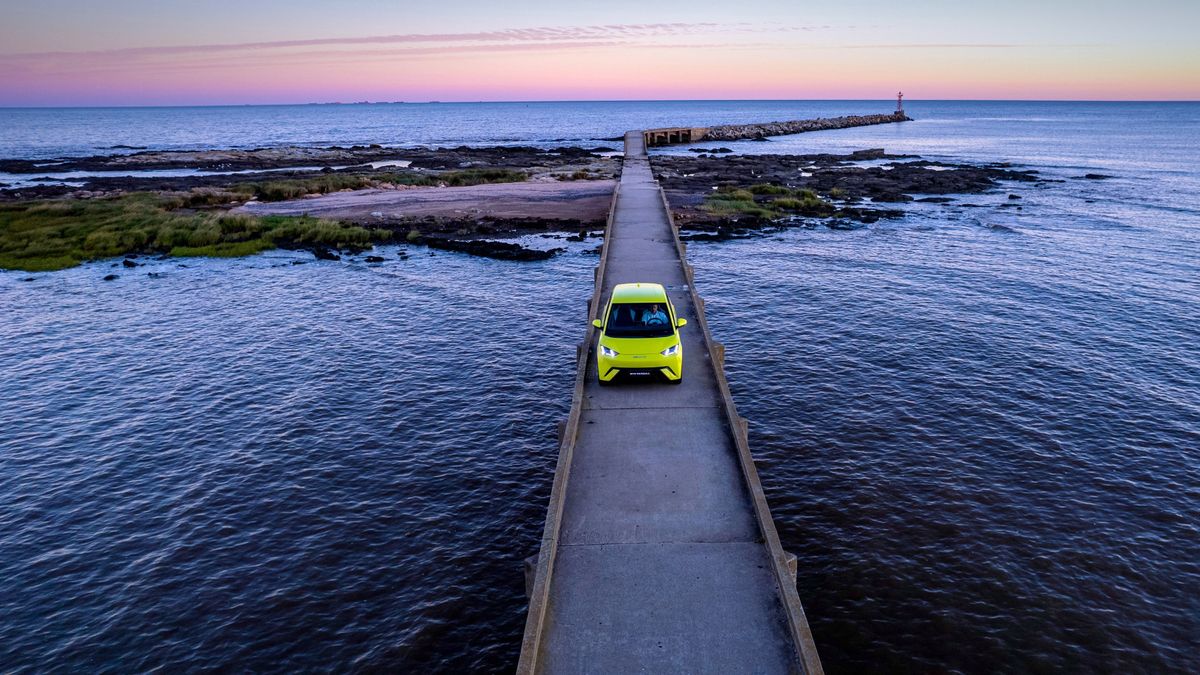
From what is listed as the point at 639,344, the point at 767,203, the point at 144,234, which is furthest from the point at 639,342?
the point at 767,203

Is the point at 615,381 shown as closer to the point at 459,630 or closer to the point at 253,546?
the point at 459,630

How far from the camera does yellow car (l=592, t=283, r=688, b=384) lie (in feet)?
59.1

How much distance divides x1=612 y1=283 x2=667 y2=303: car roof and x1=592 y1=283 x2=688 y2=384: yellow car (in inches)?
1.1

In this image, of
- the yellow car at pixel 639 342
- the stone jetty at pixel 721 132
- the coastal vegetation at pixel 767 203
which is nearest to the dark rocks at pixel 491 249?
the coastal vegetation at pixel 767 203

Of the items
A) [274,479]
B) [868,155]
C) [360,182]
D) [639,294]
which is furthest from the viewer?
[868,155]

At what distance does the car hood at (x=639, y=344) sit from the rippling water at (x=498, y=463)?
4.05 meters

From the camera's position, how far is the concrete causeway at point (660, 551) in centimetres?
983

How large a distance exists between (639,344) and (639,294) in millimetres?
1996

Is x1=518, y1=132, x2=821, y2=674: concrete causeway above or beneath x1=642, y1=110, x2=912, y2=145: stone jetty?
beneath

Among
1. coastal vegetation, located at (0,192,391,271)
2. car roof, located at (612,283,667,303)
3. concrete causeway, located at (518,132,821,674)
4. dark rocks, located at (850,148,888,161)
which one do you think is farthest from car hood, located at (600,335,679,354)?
dark rocks, located at (850,148,888,161)

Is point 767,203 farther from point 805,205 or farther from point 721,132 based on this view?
point 721,132

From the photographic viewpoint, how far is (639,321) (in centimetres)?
1859

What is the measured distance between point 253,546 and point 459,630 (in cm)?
602

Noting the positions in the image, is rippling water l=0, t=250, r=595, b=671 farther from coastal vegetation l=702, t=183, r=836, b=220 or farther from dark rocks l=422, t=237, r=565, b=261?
coastal vegetation l=702, t=183, r=836, b=220
